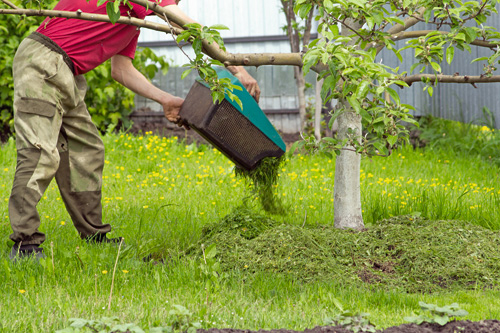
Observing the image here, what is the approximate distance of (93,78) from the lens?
7121 mm

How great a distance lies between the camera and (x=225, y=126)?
3.35 metres

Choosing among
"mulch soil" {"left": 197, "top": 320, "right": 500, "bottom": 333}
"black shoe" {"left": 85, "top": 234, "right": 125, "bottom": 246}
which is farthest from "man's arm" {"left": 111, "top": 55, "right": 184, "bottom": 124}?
"mulch soil" {"left": 197, "top": 320, "right": 500, "bottom": 333}

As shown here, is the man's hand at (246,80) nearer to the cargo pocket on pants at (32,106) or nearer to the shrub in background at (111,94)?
the cargo pocket on pants at (32,106)

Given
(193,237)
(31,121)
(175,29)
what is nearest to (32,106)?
(31,121)

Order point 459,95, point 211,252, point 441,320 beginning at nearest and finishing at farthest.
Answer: point 441,320, point 211,252, point 459,95

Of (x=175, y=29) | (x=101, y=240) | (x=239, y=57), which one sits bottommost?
(x=101, y=240)

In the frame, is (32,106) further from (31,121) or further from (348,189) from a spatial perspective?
(348,189)

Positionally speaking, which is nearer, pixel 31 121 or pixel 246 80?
pixel 31 121

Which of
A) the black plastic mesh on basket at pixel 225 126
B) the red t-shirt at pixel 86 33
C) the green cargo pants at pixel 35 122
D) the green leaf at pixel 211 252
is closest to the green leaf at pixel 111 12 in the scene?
the red t-shirt at pixel 86 33

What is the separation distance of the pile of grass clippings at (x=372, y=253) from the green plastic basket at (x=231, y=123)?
Result: 38 cm

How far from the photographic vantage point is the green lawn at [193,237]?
91.1 inches

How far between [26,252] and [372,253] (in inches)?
70.3

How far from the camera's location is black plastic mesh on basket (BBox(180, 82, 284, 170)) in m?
3.31

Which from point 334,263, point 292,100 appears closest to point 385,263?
point 334,263
